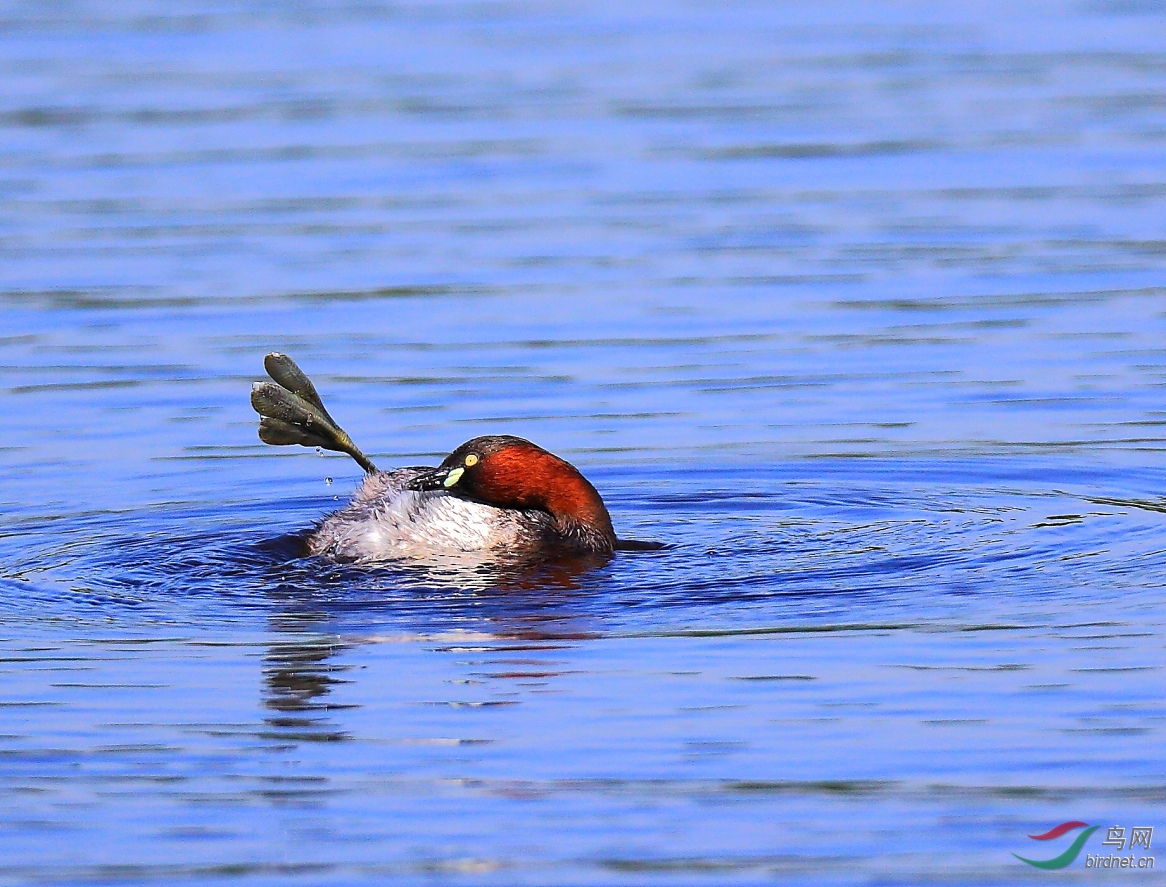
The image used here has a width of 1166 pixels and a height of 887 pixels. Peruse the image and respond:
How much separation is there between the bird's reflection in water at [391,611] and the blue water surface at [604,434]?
3 centimetres

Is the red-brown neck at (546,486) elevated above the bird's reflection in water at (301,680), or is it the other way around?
the red-brown neck at (546,486)

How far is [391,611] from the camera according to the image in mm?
8320

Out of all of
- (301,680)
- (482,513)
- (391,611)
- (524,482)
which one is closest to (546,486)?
(524,482)

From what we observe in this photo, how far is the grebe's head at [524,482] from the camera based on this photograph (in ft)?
29.9

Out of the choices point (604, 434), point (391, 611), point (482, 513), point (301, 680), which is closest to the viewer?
point (301, 680)

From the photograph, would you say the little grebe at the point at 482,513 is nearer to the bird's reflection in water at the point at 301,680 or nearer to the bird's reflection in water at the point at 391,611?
the bird's reflection in water at the point at 391,611

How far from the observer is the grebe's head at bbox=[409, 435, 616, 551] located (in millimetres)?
9117

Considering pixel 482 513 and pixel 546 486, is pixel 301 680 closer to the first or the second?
pixel 482 513

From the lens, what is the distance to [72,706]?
7.25 metres

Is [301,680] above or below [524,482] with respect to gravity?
below

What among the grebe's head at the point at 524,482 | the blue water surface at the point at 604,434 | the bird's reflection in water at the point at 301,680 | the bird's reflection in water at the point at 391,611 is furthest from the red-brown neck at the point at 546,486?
the bird's reflection in water at the point at 301,680

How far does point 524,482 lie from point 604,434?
2.25m

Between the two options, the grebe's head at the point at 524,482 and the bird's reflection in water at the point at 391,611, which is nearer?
the bird's reflection in water at the point at 391,611

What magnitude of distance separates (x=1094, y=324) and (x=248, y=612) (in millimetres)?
6294
